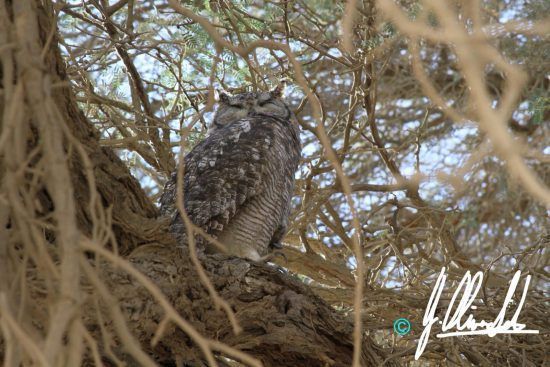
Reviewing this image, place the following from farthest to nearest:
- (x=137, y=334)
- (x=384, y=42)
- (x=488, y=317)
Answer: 1. (x=384, y=42)
2. (x=488, y=317)
3. (x=137, y=334)

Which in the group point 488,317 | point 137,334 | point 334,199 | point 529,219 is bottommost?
point 137,334

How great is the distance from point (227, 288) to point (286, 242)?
2.02m

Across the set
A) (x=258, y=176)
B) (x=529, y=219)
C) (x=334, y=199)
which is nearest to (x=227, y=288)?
(x=258, y=176)

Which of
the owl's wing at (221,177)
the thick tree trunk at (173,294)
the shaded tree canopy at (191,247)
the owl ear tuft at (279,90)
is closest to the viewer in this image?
the shaded tree canopy at (191,247)

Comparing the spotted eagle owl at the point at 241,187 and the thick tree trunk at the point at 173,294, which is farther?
the spotted eagle owl at the point at 241,187

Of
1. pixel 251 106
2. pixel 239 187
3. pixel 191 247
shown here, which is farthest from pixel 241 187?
pixel 191 247

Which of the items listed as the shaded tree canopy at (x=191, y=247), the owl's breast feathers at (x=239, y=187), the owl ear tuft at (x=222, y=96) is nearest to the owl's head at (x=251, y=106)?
the owl ear tuft at (x=222, y=96)

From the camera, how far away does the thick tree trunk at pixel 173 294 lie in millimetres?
2197

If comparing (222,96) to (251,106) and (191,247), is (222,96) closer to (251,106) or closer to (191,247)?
(251,106)

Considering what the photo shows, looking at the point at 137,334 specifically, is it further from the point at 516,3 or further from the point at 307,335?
the point at 516,3

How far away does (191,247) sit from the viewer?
54.7 inches

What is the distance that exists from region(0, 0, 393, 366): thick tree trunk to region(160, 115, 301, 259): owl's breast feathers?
29.2 inches

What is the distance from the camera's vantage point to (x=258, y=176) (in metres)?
3.56

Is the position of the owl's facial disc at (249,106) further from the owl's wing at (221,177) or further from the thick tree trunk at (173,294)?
the thick tree trunk at (173,294)
